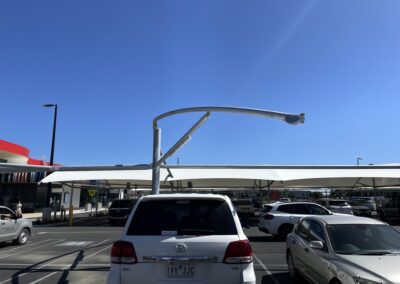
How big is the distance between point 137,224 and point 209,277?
1.14m

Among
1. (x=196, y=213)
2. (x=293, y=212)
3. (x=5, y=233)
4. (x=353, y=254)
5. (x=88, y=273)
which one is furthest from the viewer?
(x=293, y=212)

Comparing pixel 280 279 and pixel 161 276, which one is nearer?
pixel 161 276

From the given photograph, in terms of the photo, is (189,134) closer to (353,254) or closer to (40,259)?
(40,259)

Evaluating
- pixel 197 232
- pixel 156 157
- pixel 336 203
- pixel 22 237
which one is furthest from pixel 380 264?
pixel 336 203

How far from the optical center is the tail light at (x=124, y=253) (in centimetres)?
522

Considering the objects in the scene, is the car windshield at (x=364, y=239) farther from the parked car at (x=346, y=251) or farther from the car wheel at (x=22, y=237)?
the car wheel at (x=22, y=237)

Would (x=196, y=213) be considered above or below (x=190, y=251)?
above

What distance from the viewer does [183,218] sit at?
5.56m

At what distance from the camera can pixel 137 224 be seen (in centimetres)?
549

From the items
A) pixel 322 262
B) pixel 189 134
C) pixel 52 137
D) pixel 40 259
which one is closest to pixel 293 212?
pixel 189 134

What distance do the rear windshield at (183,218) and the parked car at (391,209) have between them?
2772cm

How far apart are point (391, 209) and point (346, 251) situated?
25.9 m

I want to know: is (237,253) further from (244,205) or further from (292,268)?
(244,205)

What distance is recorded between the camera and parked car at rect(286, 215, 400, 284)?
18.8 ft
